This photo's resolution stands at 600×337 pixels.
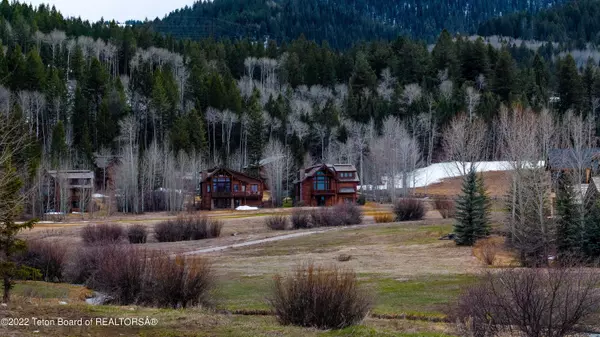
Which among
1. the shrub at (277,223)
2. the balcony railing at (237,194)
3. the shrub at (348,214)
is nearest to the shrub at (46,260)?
the shrub at (277,223)

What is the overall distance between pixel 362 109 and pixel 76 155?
49.4 metres

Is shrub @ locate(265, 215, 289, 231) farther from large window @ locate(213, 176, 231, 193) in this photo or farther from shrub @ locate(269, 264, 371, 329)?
shrub @ locate(269, 264, 371, 329)

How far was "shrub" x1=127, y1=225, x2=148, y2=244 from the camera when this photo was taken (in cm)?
5622

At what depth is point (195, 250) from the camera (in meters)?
50.0

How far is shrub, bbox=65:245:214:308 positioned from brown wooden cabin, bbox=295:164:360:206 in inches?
2655

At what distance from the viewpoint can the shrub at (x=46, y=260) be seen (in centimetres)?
3547

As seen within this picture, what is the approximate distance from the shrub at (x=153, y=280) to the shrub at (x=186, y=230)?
31908mm

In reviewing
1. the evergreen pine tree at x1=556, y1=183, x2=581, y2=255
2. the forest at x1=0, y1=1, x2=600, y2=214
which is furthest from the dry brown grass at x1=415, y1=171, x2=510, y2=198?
the evergreen pine tree at x1=556, y1=183, x2=581, y2=255

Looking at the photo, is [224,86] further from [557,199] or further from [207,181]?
[557,199]

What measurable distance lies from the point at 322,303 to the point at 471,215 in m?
31.8

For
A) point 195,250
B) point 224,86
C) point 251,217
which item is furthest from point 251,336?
point 224,86

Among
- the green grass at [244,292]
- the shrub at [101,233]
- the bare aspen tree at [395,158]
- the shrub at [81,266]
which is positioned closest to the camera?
the green grass at [244,292]

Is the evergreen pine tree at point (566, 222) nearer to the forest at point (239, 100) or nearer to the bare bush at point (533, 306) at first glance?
the bare bush at point (533, 306)

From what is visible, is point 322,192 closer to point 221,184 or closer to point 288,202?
point 288,202
